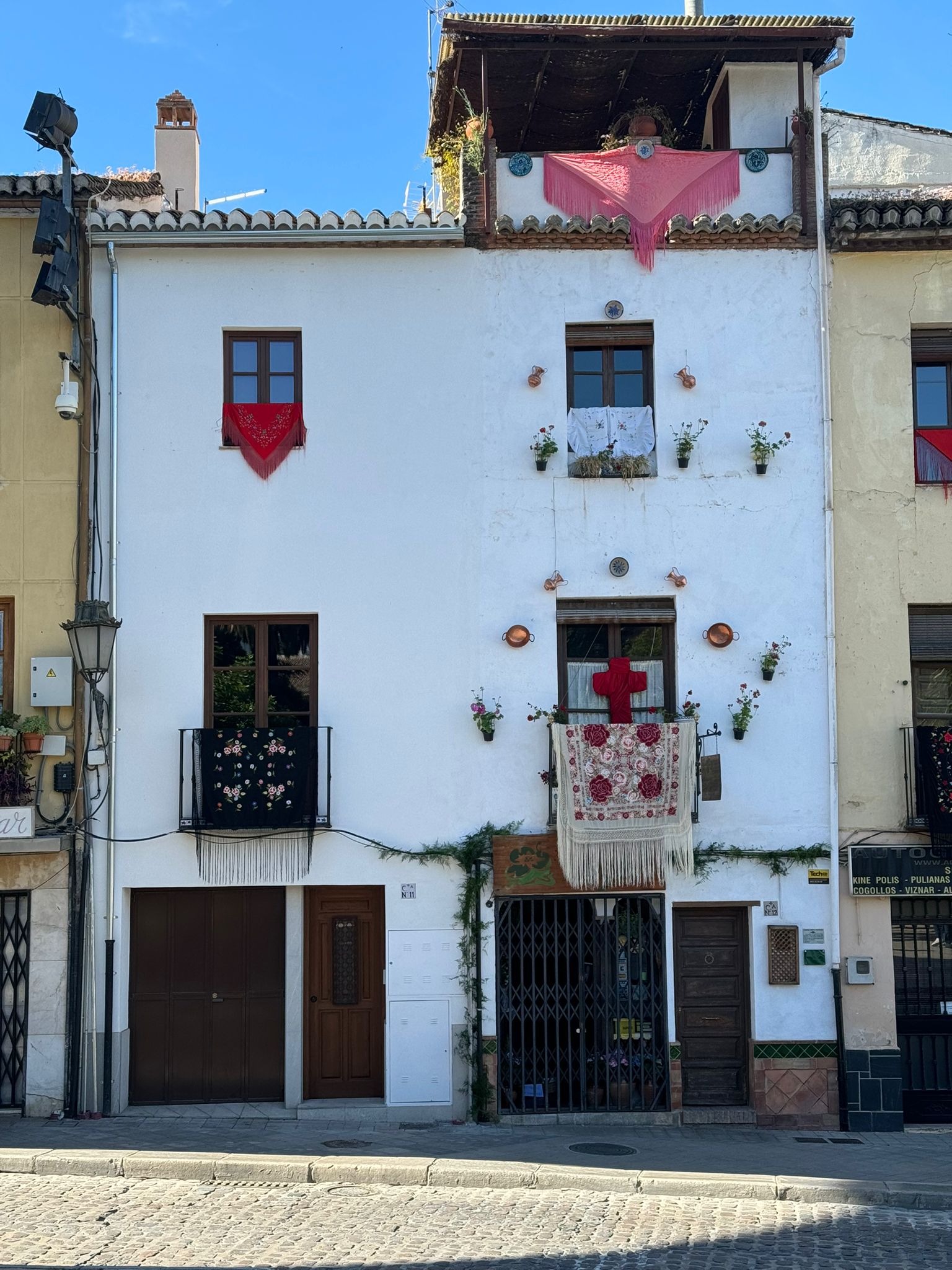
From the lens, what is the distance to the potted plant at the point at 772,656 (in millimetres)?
14484

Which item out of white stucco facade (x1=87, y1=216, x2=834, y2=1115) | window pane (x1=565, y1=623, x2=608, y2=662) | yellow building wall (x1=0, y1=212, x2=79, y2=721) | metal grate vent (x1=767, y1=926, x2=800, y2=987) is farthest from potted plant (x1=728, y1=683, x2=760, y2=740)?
yellow building wall (x1=0, y1=212, x2=79, y2=721)

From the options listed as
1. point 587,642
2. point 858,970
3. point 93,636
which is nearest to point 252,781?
point 93,636

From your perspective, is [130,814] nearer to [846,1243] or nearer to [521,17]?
[846,1243]

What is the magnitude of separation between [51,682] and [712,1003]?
754cm

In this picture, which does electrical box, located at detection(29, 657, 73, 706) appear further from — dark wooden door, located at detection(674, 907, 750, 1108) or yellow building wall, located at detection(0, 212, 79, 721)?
dark wooden door, located at detection(674, 907, 750, 1108)

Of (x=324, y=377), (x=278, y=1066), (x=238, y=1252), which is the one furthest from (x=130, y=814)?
(x=238, y=1252)

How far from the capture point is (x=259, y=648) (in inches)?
578

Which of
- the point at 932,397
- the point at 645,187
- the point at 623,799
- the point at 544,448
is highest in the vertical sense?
the point at 645,187

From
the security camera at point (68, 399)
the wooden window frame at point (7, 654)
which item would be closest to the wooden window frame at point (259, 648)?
the wooden window frame at point (7, 654)

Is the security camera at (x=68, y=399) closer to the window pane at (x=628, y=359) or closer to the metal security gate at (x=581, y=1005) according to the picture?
the window pane at (x=628, y=359)

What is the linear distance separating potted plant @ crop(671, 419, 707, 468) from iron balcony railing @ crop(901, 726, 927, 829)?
3.64 m

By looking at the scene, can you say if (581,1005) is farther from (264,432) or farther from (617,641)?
(264,432)

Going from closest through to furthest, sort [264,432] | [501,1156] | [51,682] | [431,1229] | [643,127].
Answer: [431,1229], [501,1156], [51,682], [264,432], [643,127]

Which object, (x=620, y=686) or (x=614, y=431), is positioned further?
(x=614, y=431)
